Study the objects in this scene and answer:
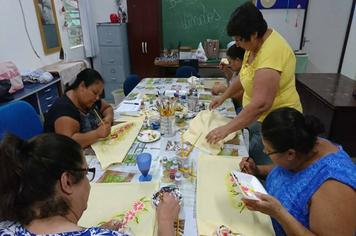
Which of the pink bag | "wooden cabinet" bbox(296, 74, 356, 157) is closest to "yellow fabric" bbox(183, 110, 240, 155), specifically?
"wooden cabinet" bbox(296, 74, 356, 157)

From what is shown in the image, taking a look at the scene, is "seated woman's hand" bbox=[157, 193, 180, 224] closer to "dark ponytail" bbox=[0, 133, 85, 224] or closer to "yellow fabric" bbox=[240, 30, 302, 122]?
"dark ponytail" bbox=[0, 133, 85, 224]

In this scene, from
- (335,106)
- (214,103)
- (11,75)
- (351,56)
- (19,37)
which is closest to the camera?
(214,103)

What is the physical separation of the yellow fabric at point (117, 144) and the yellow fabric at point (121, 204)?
220 millimetres

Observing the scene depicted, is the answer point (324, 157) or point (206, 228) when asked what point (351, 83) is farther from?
point (206, 228)

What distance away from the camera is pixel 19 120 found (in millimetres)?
1646

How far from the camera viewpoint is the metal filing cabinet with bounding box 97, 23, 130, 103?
4.41m

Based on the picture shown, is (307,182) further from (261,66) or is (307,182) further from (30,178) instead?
(30,178)

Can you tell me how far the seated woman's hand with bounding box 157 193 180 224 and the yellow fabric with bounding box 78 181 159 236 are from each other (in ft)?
0.20

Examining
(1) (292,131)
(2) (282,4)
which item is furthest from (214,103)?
(2) (282,4)

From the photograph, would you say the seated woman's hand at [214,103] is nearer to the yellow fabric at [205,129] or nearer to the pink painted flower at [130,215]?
the yellow fabric at [205,129]

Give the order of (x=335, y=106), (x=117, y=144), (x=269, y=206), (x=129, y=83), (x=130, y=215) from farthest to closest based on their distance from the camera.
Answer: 1. (x=129, y=83)
2. (x=335, y=106)
3. (x=117, y=144)
4. (x=130, y=215)
5. (x=269, y=206)

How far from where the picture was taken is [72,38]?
182 inches

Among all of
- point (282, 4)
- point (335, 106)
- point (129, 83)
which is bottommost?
point (335, 106)

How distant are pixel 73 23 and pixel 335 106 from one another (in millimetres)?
4595
